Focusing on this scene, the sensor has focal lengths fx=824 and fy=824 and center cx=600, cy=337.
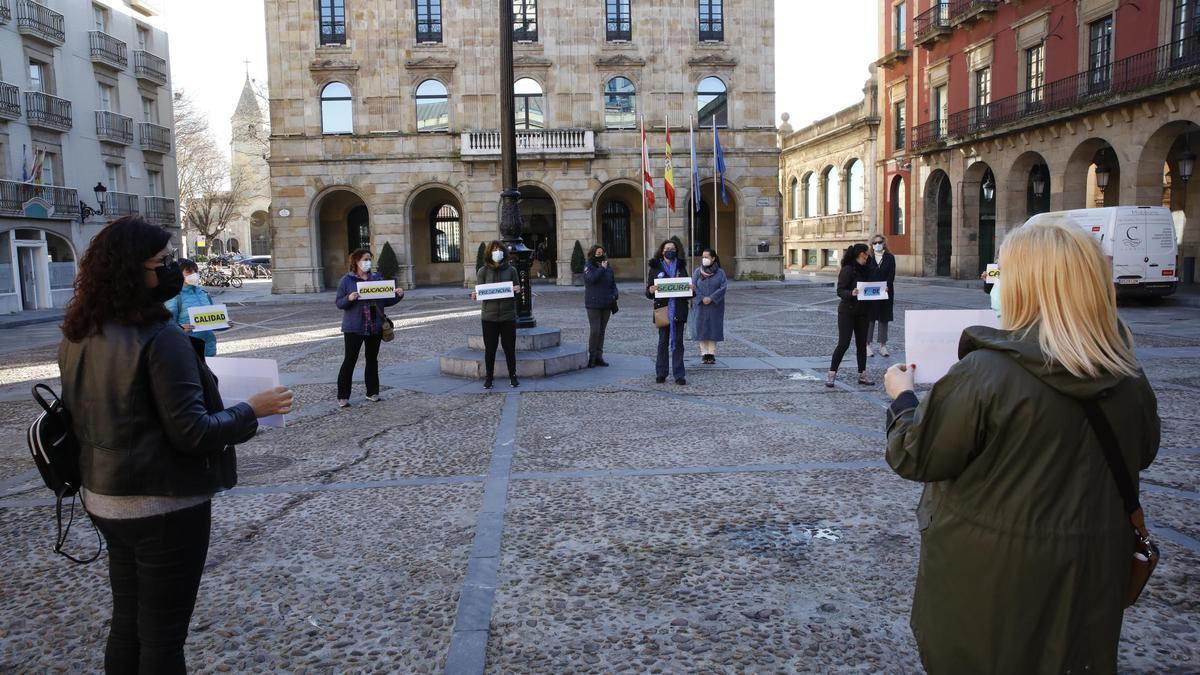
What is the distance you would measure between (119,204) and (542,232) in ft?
56.3

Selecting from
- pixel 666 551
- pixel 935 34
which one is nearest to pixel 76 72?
pixel 935 34

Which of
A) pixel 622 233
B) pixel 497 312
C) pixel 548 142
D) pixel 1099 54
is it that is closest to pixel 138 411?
pixel 497 312

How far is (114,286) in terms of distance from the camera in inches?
98.5

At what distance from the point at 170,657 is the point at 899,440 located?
2.36 metres

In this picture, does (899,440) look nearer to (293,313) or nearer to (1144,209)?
(1144,209)

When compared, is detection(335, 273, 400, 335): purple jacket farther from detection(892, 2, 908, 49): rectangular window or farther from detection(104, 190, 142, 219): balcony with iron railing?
detection(892, 2, 908, 49): rectangular window

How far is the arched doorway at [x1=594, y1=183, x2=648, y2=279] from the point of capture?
35.1 metres

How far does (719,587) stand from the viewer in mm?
4121

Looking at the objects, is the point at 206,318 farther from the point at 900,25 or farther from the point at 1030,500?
the point at 900,25

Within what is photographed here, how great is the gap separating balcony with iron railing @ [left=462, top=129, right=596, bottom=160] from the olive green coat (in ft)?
98.4

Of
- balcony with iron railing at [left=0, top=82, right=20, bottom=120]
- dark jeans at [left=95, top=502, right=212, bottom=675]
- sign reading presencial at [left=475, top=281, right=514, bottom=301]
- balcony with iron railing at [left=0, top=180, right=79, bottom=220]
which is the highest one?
balcony with iron railing at [left=0, top=82, right=20, bottom=120]

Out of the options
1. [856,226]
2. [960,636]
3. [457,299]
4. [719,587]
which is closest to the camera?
[960,636]

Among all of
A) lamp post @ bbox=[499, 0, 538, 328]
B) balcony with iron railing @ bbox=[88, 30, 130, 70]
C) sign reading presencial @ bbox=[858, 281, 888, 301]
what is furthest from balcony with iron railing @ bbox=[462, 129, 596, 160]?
sign reading presencial @ bbox=[858, 281, 888, 301]

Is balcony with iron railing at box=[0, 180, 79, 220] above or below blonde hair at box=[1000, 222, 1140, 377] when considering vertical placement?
above
